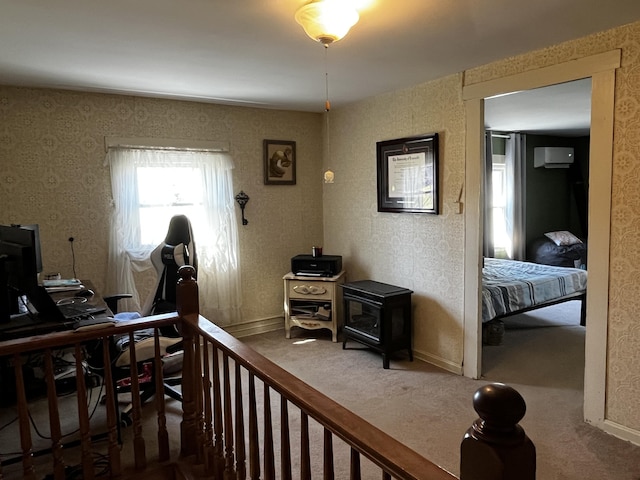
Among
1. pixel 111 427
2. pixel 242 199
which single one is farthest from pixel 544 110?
pixel 111 427

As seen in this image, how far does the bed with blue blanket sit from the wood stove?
0.72 meters

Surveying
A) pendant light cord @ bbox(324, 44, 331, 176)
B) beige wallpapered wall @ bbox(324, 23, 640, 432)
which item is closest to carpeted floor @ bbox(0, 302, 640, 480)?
beige wallpapered wall @ bbox(324, 23, 640, 432)

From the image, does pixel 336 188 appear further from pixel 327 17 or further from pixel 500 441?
pixel 500 441

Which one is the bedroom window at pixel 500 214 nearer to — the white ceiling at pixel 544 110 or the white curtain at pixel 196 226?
the white ceiling at pixel 544 110

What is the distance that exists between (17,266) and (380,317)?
8.40 feet

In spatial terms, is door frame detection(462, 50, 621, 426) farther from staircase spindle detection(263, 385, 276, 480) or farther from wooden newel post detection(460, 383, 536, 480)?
wooden newel post detection(460, 383, 536, 480)

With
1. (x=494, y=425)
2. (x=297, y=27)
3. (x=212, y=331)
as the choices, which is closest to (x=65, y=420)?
(x=212, y=331)

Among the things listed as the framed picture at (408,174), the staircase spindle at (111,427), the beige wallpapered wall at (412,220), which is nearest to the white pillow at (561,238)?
the beige wallpapered wall at (412,220)

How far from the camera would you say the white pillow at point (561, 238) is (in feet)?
21.8

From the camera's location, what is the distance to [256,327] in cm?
481

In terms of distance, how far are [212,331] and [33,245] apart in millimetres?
1040

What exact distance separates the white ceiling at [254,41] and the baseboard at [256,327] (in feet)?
7.54

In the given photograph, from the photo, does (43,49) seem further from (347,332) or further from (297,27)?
(347,332)

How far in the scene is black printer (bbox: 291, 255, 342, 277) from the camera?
14.7ft
